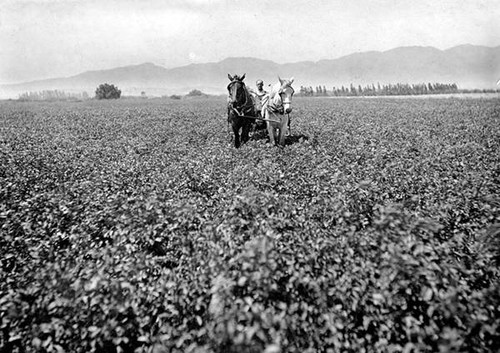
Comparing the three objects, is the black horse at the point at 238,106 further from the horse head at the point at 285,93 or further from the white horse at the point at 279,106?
the horse head at the point at 285,93

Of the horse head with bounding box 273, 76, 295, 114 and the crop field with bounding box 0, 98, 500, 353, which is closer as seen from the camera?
the crop field with bounding box 0, 98, 500, 353

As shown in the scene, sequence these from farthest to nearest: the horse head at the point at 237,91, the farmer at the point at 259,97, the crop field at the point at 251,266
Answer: the farmer at the point at 259,97, the horse head at the point at 237,91, the crop field at the point at 251,266

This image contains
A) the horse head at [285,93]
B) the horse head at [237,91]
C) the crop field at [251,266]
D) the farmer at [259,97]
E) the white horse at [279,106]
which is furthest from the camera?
the farmer at [259,97]

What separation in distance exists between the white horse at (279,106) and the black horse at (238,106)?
768mm

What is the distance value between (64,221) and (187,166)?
2893 millimetres

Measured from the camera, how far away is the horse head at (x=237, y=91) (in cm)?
1120

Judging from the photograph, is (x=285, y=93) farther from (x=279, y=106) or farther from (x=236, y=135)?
(x=236, y=135)

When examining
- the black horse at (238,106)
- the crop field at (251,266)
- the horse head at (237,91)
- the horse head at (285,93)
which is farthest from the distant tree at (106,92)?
the crop field at (251,266)

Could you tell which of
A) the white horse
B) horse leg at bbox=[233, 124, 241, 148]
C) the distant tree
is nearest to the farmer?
the white horse

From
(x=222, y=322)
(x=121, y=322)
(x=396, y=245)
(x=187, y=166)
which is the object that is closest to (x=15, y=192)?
(x=187, y=166)

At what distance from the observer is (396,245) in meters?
3.01

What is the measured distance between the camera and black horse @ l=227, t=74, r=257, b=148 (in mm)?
11281

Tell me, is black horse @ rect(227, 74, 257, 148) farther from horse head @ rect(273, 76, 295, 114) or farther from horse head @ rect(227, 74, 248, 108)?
horse head @ rect(273, 76, 295, 114)

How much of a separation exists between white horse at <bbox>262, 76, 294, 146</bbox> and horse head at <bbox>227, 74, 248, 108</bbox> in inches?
39.2
